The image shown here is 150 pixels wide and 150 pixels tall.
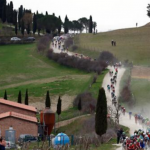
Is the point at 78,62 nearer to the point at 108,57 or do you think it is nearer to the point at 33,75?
the point at 108,57

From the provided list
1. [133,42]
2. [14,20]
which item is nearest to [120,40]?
[133,42]

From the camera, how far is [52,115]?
103 feet

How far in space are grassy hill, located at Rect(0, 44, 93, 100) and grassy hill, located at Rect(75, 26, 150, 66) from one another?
28.0 ft

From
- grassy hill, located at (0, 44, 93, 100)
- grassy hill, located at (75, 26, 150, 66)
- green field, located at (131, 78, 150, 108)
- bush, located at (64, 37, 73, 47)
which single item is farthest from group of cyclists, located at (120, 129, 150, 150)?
bush, located at (64, 37, 73, 47)

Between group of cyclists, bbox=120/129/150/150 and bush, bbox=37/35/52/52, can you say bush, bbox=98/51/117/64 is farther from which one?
group of cyclists, bbox=120/129/150/150

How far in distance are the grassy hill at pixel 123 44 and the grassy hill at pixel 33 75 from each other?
854 centimetres

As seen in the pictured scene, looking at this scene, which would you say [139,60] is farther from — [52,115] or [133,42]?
[52,115]

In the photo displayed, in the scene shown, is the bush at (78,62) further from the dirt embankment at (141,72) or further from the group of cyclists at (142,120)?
the group of cyclists at (142,120)

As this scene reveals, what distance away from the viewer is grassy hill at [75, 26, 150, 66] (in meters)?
89.9

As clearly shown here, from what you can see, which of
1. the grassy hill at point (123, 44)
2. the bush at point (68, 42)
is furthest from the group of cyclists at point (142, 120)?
the bush at point (68, 42)

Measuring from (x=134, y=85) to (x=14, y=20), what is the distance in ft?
227

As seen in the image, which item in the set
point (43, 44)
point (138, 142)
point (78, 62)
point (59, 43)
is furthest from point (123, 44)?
point (138, 142)

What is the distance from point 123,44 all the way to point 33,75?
89.8 ft

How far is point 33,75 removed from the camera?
82500 mm
